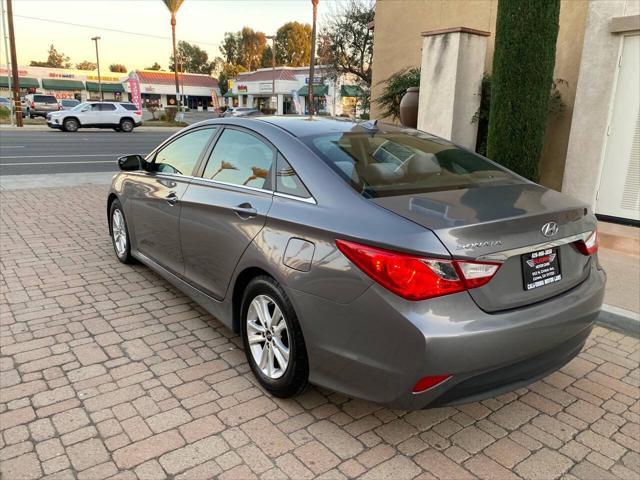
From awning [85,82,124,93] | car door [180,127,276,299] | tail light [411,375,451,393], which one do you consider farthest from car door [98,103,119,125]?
awning [85,82,124,93]

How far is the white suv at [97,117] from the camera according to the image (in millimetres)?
26984

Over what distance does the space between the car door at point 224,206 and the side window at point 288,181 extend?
0.25 ft

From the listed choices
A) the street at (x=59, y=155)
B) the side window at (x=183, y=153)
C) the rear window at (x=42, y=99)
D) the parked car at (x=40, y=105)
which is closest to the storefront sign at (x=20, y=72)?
the parked car at (x=40, y=105)

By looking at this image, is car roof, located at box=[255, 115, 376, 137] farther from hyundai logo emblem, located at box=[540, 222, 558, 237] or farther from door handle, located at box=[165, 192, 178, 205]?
hyundai logo emblem, located at box=[540, 222, 558, 237]

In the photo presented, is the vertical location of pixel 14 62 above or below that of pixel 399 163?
above

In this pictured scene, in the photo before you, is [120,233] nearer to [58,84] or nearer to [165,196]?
[165,196]

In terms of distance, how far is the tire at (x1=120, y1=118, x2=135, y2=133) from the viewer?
97.4 feet

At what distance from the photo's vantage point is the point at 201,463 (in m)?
2.48

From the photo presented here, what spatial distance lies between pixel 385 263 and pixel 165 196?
7.99 ft

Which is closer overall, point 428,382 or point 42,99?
point 428,382

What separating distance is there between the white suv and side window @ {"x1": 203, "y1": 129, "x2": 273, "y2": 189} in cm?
2683

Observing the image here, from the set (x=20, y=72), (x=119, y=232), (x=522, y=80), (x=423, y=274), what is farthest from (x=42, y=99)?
(x=423, y=274)

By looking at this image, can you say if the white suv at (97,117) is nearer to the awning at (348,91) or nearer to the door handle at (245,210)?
the awning at (348,91)

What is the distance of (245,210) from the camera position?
3127 millimetres
